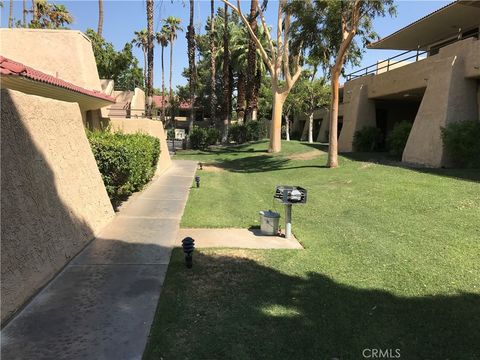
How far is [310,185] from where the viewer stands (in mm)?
15312

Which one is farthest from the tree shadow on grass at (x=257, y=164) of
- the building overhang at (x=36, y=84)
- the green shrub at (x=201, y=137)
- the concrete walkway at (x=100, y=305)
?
the concrete walkway at (x=100, y=305)

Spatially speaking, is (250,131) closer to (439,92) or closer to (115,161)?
(439,92)

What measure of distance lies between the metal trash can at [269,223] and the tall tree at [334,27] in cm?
1177

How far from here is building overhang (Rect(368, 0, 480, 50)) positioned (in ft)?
62.5

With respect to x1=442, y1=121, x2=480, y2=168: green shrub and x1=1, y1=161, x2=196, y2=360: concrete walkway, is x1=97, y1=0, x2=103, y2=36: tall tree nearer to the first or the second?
x1=442, y1=121, x2=480, y2=168: green shrub

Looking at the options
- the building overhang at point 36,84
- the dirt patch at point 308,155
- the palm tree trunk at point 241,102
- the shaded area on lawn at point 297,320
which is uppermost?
the palm tree trunk at point 241,102

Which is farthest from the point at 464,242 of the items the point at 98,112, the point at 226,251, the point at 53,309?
the point at 98,112

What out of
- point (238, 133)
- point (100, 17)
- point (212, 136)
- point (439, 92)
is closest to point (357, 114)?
point (439, 92)

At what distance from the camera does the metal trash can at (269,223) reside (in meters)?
7.79

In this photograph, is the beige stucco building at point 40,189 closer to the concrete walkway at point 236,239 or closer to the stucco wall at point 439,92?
the concrete walkway at point 236,239

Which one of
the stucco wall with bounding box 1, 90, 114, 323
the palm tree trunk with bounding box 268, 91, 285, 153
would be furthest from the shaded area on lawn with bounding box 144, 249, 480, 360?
the palm tree trunk with bounding box 268, 91, 285, 153

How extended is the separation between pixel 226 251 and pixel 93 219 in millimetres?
2533

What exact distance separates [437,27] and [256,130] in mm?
17110

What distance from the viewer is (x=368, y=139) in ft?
80.7
